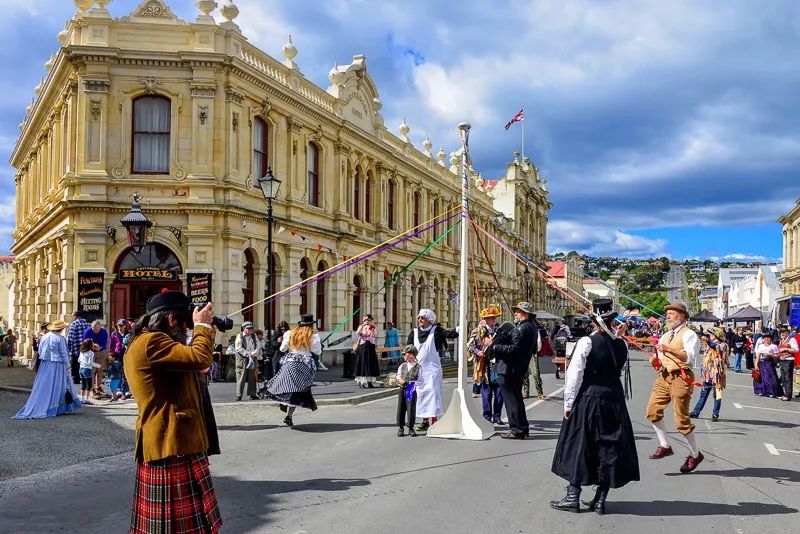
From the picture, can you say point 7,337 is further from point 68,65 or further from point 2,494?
point 2,494

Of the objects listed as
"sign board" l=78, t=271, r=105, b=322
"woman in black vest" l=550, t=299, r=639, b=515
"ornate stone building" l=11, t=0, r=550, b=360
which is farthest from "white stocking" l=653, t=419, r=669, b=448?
"sign board" l=78, t=271, r=105, b=322

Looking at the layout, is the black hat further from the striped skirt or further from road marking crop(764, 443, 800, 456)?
road marking crop(764, 443, 800, 456)

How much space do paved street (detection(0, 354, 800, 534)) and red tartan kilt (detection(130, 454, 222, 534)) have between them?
1580mm

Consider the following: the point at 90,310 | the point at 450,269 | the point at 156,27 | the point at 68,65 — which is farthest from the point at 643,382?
the point at 450,269

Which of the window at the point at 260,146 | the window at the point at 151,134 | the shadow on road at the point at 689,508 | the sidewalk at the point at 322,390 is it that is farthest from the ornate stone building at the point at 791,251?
the shadow on road at the point at 689,508

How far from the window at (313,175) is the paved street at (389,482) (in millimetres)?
15778

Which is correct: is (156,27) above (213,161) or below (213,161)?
above

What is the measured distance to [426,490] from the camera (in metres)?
7.59

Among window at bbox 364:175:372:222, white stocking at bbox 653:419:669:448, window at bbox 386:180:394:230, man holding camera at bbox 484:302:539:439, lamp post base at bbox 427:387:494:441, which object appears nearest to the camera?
white stocking at bbox 653:419:669:448

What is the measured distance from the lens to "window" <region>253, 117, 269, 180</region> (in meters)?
23.9

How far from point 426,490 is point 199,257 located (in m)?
15.2

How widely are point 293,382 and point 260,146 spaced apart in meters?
14.0

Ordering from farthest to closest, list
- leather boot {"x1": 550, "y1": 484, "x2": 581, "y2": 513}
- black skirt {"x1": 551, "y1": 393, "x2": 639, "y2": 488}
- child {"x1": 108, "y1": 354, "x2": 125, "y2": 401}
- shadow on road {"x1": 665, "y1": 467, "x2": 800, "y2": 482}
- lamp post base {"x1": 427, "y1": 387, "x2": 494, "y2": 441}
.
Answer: child {"x1": 108, "y1": 354, "x2": 125, "y2": 401}, lamp post base {"x1": 427, "y1": 387, "x2": 494, "y2": 441}, shadow on road {"x1": 665, "y1": 467, "x2": 800, "y2": 482}, leather boot {"x1": 550, "y1": 484, "x2": 581, "y2": 513}, black skirt {"x1": 551, "y1": 393, "x2": 639, "y2": 488}

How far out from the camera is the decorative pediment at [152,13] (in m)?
21.4
